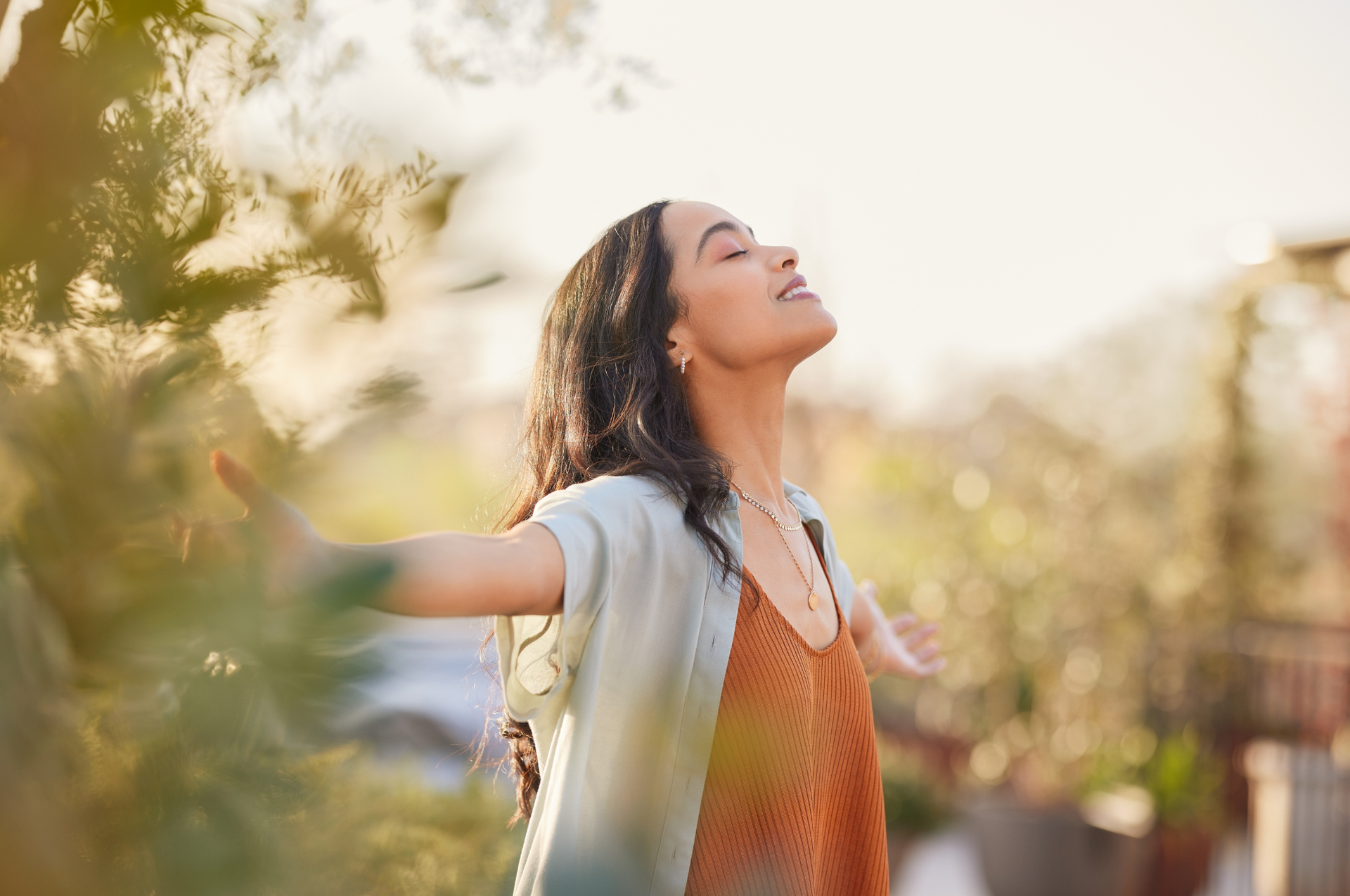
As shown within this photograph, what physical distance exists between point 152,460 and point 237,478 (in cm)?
6

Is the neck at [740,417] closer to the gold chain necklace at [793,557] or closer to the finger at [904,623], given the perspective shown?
the gold chain necklace at [793,557]

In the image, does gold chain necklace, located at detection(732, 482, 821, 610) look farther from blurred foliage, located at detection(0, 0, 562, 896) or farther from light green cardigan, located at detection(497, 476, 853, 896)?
blurred foliage, located at detection(0, 0, 562, 896)

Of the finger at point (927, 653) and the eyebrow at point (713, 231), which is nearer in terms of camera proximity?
the eyebrow at point (713, 231)

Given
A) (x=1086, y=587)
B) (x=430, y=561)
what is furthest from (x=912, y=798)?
(x=430, y=561)

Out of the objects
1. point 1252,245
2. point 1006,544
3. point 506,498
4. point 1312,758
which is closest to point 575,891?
point 506,498

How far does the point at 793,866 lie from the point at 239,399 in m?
1.06

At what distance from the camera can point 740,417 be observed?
1.61 m

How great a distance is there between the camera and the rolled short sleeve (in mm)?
1081

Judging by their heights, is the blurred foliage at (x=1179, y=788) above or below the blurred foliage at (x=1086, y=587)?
below

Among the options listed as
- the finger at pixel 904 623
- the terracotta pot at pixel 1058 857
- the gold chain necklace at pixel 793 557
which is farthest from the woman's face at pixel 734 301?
the terracotta pot at pixel 1058 857

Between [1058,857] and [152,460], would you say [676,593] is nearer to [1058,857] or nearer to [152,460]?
[152,460]

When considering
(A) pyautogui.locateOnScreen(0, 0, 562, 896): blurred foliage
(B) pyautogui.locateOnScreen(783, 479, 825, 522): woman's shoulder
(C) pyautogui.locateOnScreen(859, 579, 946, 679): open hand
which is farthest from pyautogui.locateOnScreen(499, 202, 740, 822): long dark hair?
(A) pyautogui.locateOnScreen(0, 0, 562, 896): blurred foliage

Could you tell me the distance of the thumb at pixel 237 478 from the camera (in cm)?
56

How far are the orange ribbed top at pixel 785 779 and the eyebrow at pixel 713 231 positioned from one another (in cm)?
55
